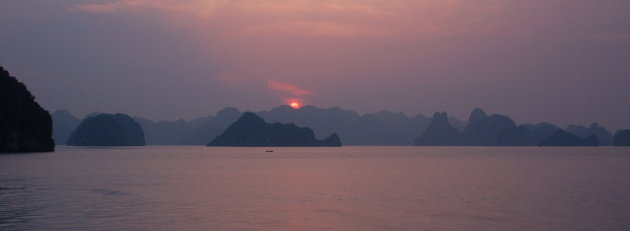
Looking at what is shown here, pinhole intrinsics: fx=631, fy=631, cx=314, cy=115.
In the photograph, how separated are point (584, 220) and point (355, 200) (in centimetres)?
2035

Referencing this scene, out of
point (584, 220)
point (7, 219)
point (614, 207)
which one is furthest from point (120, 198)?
point (614, 207)

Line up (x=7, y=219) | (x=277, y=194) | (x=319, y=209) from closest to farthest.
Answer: (x=7, y=219) < (x=319, y=209) < (x=277, y=194)

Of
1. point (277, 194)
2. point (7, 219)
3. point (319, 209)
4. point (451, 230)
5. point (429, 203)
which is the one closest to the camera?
point (451, 230)

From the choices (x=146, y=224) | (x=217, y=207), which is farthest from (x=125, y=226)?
(x=217, y=207)

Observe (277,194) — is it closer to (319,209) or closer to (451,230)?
(319,209)

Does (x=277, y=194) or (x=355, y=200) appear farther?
(x=277, y=194)

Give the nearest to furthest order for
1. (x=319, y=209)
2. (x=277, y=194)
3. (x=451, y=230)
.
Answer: (x=451, y=230) → (x=319, y=209) → (x=277, y=194)

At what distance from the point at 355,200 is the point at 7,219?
2894cm

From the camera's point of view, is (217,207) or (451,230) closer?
(451,230)

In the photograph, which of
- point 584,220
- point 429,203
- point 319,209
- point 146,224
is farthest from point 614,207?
point 146,224

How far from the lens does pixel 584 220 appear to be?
44.6m

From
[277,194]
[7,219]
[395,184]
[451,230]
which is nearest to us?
[451,230]

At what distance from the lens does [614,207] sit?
52.3m

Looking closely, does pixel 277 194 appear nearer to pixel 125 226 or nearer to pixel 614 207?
pixel 125 226
